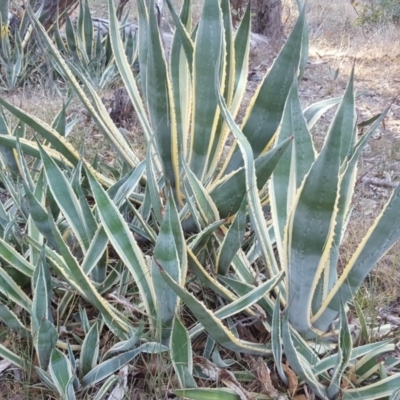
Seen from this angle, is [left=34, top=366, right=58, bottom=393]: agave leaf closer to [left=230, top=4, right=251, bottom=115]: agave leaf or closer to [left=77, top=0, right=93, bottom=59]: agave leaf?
[left=230, top=4, right=251, bottom=115]: agave leaf

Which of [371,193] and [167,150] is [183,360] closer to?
[167,150]

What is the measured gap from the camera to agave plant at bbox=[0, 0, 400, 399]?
88 centimetres

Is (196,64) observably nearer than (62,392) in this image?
No

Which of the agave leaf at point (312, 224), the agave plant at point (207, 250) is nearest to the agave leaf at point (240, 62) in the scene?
the agave plant at point (207, 250)

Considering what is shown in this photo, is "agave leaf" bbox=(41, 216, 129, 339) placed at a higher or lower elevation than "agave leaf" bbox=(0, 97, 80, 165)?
lower

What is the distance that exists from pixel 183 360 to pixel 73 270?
10.5 inches

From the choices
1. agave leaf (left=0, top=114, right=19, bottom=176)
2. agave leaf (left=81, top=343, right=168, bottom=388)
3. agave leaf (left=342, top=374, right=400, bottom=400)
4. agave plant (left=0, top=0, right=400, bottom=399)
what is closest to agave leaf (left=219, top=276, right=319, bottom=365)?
agave plant (left=0, top=0, right=400, bottom=399)

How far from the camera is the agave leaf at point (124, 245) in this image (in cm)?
103

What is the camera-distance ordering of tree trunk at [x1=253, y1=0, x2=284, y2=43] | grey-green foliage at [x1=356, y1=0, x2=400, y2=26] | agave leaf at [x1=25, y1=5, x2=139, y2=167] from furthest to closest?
grey-green foliage at [x1=356, y1=0, x2=400, y2=26] → tree trunk at [x1=253, y1=0, x2=284, y2=43] → agave leaf at [x1=25, y1=5, x2=139, y2=167]

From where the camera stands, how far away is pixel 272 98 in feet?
3.98

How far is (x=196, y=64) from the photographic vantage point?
4.16 feet

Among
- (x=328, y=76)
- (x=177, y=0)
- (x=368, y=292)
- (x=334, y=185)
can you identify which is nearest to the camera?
(x=334, y=185)

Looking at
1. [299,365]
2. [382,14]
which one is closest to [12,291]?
[299,365]

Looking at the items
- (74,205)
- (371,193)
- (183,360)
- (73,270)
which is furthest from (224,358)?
(371,193)
